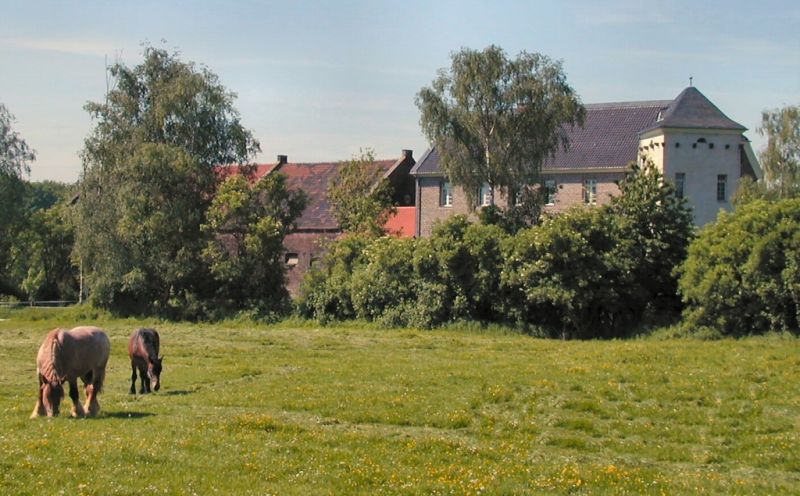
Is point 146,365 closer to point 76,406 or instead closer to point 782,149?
point 76,406

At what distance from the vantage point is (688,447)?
1689cm

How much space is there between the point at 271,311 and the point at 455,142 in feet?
45.0

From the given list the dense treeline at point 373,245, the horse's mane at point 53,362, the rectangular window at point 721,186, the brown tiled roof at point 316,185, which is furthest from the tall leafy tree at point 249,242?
the horse's mane at point 53,362

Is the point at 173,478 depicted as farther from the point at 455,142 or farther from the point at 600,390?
the point at 455,142

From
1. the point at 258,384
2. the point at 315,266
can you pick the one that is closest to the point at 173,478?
the point at 258,384

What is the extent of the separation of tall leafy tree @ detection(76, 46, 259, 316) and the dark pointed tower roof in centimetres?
2681

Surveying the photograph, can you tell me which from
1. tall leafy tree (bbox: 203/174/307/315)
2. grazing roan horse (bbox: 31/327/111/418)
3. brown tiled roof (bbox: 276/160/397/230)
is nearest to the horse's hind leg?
grazing roan horse (bbox: 31/327/111/418)

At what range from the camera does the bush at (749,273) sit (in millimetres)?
39281

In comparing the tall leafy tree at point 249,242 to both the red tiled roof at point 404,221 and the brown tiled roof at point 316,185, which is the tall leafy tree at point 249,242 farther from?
the red tiled roof at point 404,221

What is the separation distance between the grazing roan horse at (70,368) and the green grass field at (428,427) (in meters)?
0.56

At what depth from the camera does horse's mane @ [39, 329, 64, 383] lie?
19672mm


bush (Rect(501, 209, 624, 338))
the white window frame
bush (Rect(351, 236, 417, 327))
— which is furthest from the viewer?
the white window frame

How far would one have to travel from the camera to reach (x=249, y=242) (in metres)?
54.8

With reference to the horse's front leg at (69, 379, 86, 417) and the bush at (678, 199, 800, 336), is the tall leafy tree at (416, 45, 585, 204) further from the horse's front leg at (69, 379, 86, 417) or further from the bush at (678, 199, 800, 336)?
the horse's front leg at (69, 379, 86, 417)
